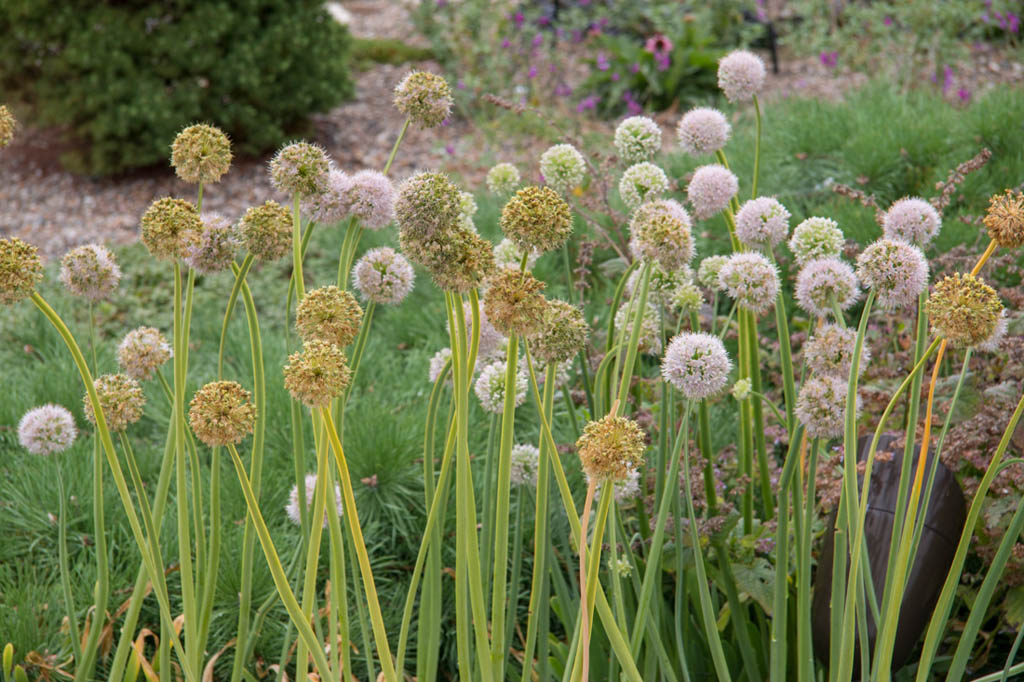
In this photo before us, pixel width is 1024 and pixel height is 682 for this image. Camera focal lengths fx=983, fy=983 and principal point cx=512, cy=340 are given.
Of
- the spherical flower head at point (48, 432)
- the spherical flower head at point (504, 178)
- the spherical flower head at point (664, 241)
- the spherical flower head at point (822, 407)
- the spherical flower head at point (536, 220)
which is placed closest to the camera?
the spherical flower head at point (536, 220)

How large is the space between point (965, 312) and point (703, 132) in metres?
0.67

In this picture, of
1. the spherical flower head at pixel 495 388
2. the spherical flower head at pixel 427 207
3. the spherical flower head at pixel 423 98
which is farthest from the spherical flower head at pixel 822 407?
the spherical flower head at pixel 423 98

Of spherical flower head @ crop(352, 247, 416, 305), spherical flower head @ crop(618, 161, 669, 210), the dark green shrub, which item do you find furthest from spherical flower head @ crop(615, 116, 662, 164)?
the dark green shrub

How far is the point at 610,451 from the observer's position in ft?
3.41

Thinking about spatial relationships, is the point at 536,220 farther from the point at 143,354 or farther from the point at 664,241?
the point at 143,354

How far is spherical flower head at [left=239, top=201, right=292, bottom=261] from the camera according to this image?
128cm

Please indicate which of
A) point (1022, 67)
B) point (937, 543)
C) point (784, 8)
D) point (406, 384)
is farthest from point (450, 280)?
point (784, 8)

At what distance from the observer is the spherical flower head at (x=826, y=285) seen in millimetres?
1358

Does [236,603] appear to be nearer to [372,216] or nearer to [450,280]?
[372,216]

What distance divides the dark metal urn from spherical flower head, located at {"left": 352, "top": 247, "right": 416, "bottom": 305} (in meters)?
0.88

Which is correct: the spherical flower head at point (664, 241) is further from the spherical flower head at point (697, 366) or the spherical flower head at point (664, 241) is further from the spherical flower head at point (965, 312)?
the spherical flower head at point (965, 312)

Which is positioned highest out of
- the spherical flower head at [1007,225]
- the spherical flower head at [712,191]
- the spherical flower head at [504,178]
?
the spherical flower head at [504,178]

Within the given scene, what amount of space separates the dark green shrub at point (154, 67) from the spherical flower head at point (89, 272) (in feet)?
14.3

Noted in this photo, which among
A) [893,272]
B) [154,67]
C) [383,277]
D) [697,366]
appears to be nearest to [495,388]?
[383,277]
